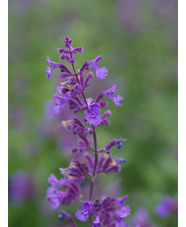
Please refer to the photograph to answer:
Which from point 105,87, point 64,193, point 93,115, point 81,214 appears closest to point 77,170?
point 64,193

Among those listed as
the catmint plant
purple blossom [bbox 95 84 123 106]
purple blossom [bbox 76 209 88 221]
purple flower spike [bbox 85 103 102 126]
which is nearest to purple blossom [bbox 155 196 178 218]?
the catmint plant

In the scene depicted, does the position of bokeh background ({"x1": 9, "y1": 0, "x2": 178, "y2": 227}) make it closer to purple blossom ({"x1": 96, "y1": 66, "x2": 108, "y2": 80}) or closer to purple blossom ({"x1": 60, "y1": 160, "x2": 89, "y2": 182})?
purple blossom ({"x1": 60, "y1": 160, "x2": 89, "y2": 182})

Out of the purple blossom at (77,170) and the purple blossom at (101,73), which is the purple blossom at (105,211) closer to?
the purple blossom at (77,170)

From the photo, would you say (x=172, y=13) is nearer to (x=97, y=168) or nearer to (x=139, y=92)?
(x=139, y=92)

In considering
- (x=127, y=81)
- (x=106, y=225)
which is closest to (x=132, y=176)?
(x=127, y=81)
